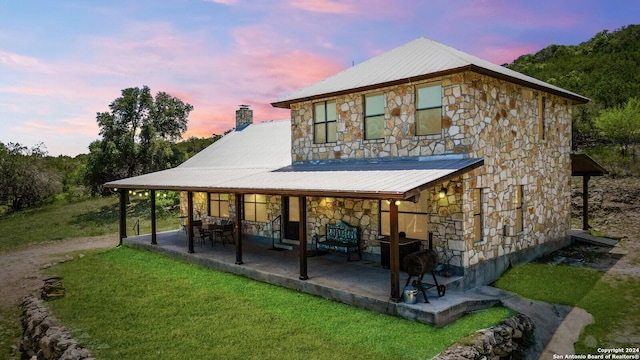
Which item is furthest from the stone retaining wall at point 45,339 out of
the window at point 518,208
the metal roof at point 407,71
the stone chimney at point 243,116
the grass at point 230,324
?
the stone chimney at point 243,116

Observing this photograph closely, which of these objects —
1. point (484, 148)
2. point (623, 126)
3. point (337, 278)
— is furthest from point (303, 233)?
point (623, 126)

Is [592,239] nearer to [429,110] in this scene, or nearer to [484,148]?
[484,148]

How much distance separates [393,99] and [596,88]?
32.1 m

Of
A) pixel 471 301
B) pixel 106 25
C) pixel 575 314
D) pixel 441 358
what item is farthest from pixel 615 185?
pixel 106 25

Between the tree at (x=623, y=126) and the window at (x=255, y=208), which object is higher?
the tree at (x=623, y=126)

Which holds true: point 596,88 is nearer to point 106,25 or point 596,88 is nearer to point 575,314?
point 575,314

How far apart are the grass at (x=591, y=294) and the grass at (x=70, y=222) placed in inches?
638

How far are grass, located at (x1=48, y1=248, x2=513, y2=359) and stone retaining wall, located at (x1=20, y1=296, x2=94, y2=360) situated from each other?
19 cm

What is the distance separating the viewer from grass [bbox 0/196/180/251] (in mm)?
19909

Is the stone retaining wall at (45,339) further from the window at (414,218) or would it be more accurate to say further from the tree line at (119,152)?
the tree line at (119,152)

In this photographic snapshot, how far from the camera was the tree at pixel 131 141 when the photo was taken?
27688mm

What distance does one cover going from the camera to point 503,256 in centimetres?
1020

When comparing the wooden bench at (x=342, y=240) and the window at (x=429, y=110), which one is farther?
the wooden bench at (x=342, y=240)

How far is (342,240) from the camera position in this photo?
11.3 meters
